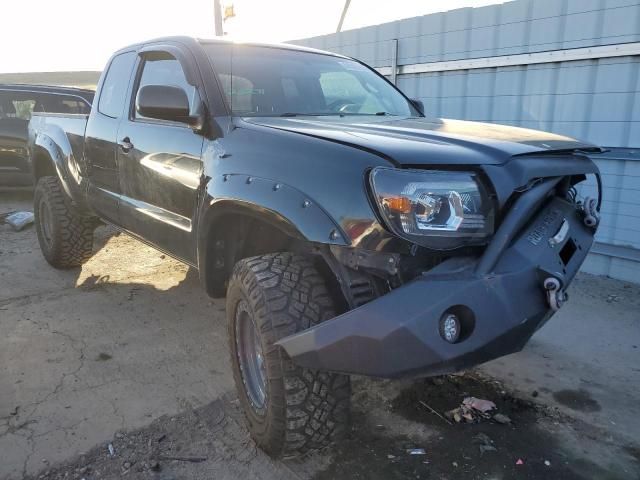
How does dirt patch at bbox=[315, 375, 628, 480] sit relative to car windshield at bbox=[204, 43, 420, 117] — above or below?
below

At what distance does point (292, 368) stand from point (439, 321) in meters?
0.70

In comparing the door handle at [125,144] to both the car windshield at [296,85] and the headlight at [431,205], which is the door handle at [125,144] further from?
the headlight at [431,205]

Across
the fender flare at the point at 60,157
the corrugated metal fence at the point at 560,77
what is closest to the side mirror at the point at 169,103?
the fender flare at the point at 60,157

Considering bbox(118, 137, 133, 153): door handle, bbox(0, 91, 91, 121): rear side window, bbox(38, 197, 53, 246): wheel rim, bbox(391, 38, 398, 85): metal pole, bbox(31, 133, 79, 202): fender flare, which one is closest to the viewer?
bbox(118, 137, 133, 153): door handle

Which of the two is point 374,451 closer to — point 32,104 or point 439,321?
point 439,321

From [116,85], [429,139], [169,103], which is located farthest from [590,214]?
[116,85]

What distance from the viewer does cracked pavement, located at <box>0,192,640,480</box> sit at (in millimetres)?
2650

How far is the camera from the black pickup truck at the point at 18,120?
8305 mm

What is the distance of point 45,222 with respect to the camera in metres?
5.42

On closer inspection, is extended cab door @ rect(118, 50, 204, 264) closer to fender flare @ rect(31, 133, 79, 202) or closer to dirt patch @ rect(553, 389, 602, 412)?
fender flare @ rect(31, 133, 79, 202)

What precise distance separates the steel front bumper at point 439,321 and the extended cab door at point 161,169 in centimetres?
130

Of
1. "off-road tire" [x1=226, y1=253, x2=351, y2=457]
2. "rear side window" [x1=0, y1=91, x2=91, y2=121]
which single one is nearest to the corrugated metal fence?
"off-road tire" [x1=226, y1=253, x2=351, y2=457]

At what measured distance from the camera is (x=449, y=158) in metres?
2.02

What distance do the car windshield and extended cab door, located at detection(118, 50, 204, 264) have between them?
238 millimetres
